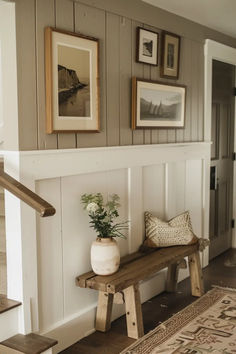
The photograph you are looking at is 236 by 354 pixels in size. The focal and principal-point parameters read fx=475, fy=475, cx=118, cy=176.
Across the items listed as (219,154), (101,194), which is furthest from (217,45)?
(101,194)

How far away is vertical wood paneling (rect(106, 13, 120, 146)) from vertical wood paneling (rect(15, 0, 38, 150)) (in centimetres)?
70

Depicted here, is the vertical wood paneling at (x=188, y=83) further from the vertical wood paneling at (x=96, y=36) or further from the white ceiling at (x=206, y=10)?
the vertical wood paneling at (x=96, y=36)

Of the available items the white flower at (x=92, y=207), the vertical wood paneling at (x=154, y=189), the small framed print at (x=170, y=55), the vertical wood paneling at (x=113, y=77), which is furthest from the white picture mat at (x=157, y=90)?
the white flower at (x=92, y=207)

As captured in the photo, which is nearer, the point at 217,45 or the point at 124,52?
the point at 124,52

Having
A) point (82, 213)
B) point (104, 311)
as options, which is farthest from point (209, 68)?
point (104, 311)

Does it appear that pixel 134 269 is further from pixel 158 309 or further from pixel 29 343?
pixel 29 343

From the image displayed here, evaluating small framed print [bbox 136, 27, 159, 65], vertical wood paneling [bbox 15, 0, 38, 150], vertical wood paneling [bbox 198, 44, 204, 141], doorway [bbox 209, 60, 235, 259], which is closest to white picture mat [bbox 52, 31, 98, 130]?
vertical wood paneling [bbox 15, 0, 38, 150]

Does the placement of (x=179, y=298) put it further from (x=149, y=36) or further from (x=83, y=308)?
(x=149, y=36)

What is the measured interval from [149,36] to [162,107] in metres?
0.56

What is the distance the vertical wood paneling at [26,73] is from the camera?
2.55 meters

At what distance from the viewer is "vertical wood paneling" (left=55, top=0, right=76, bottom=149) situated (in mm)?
2799

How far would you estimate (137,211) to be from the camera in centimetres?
360

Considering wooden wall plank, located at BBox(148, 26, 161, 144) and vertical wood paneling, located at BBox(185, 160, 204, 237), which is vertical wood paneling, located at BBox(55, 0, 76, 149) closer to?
wooden wall plank, located at BBox(148, 26, 161, 144)

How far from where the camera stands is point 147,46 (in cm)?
358
